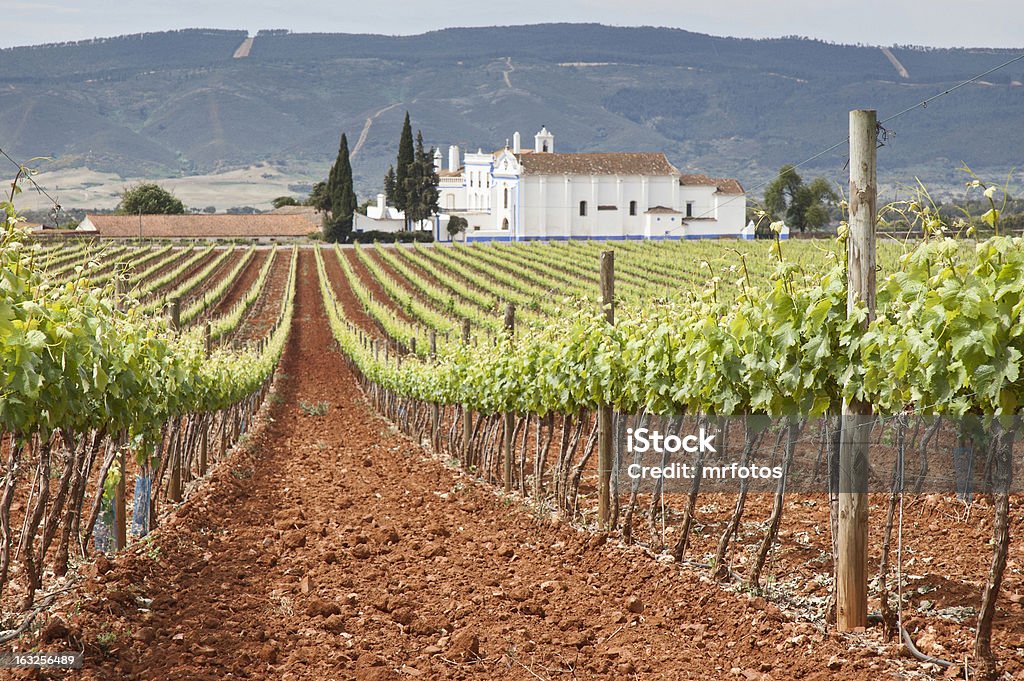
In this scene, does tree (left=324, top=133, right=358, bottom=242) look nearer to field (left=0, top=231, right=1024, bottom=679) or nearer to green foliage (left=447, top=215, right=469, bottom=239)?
green foliage (left=447, top=215, right=469, bottom=239)

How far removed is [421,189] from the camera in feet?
316

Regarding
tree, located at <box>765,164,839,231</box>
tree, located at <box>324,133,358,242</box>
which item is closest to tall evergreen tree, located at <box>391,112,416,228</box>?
tree, located at <box>324,133,358,242</box>

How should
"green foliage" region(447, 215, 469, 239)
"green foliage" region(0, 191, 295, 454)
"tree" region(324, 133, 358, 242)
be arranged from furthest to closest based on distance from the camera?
"green foliage" region(447, 215, 469, 239) < "tree" region(324, 133, 358, 242) < "green foliage" region(0, 191, 295, 454)

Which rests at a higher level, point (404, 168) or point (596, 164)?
point (596, 164)

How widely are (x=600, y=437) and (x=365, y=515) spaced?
8.82 ft

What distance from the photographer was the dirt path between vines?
563 centimetres

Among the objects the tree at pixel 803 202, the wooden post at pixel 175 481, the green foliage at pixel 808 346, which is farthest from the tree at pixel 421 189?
the green foliage at pixel 808 346

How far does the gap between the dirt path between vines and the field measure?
24mm

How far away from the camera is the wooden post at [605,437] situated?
30.2 ft

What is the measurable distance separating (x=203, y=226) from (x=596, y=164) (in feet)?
116

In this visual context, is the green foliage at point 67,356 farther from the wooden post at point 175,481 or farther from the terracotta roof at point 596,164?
the terracotta roof at point 596,164

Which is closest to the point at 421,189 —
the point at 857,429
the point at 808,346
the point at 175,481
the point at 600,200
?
the point at 600,200

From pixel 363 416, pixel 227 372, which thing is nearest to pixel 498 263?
pixel 363 416

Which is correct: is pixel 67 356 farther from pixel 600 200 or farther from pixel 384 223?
pixel 384 223
